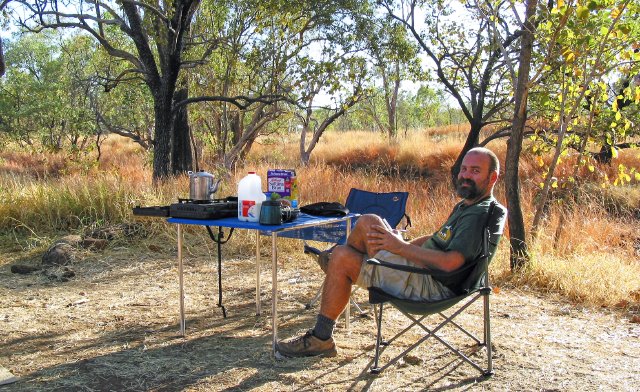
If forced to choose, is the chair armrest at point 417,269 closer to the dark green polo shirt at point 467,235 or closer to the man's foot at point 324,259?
the dark green polo shirt at point 467,235

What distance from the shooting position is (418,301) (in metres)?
2.82

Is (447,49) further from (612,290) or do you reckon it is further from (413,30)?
(612,290)

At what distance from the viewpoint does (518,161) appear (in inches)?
204

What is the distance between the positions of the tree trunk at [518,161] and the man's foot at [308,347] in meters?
2.46

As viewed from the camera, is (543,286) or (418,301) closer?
(418,301)

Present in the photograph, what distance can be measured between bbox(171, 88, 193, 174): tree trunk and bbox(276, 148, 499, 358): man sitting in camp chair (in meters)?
8.02

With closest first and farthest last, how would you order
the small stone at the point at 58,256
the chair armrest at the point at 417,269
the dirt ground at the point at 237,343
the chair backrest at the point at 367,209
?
the chair armrest at the point at 417,269 < the dirt ground at the point at 237,343 < the chair backrest at the point at 367,209 < the small stone at the point at 58,256

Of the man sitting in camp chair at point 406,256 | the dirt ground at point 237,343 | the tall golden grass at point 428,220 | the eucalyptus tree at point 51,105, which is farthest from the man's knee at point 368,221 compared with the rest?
the eucalyptus tree at point 51,105

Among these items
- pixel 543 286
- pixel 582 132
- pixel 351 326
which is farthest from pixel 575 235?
pixel 351 326

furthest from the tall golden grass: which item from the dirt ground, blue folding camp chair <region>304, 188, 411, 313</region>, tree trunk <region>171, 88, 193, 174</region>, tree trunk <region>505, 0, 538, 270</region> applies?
tree trunk <region>171, 88, 193, 174</region>

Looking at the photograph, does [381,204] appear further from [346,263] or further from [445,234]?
[346,263]

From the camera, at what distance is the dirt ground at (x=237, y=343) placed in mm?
2992

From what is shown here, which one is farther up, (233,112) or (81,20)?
(81,20)

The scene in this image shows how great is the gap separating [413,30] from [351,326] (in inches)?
361
